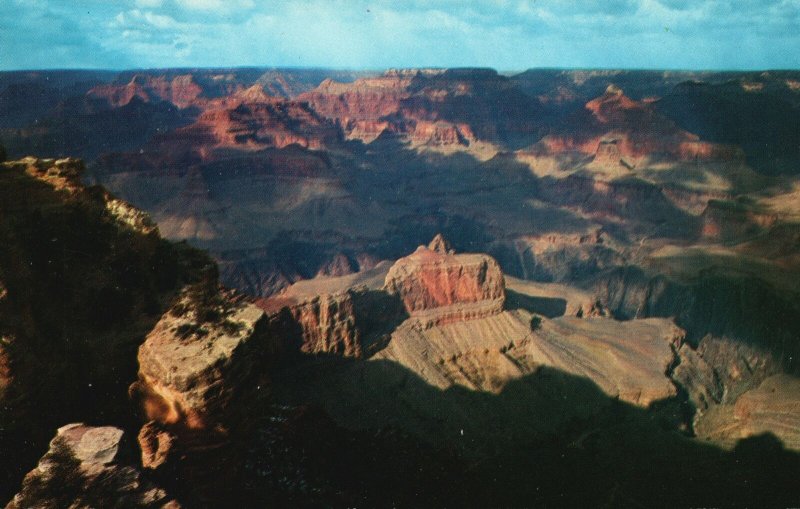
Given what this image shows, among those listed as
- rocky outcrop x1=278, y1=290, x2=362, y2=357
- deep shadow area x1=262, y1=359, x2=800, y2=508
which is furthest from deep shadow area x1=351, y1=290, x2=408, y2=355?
deep shadow area x1=262, y1=359, x2=800, y2=508

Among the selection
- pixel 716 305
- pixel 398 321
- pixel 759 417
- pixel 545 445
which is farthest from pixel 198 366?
pixel 716 305

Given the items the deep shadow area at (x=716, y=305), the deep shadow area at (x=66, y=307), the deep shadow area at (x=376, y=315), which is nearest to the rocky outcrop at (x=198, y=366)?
the deep shadow area at (x=66, y=307)

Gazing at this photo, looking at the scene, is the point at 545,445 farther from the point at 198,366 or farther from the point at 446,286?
the point at 198,366

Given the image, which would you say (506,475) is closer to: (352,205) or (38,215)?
(38,215)

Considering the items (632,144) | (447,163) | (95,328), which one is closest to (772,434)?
(95,328)

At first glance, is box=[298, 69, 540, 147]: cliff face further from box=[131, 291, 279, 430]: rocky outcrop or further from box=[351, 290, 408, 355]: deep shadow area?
box=[131, 291, 279, 430]: rocky outcrop

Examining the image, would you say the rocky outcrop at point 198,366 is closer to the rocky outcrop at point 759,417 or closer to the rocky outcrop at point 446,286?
the rocky outcrop at point 446,286
